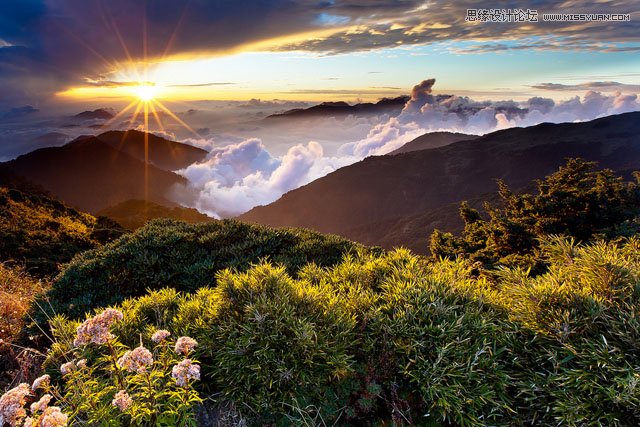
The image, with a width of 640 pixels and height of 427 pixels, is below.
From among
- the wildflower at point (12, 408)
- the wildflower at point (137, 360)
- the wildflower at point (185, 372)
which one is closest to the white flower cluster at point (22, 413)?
the wildflower at point (12, 408)

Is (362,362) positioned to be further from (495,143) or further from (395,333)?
(495,143)

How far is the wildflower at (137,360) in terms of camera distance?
8.35 feet

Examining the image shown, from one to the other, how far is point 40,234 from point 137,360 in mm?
22270

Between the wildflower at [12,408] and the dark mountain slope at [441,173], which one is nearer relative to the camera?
the wildflower at [12,408]

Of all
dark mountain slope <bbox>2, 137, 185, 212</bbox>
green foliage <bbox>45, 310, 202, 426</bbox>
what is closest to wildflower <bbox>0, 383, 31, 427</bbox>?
green foliage <bbox>45, 310, 202, 426</bbox>

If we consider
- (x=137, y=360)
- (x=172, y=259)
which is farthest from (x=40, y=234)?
(x=137, y=360)

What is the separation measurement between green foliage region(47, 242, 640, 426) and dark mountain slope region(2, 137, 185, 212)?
7121 inches

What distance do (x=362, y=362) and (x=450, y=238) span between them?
76.5 feet

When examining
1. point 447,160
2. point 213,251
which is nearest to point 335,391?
point 213,251

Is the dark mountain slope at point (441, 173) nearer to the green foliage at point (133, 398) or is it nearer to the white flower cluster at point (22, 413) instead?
the green foliage at point (133, 398)

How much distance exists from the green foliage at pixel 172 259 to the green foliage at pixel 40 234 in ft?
20.4

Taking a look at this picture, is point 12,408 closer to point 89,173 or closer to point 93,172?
point 89,173

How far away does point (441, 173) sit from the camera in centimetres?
16550

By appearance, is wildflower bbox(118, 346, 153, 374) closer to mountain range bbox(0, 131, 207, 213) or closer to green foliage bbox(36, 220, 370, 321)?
green foliage bbox(36, 220, 370, 321)
